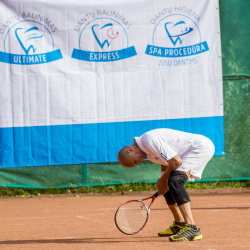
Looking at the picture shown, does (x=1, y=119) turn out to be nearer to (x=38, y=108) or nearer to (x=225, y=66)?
(x=38, y=108)

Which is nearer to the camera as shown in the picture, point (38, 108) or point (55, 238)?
point (55, 238)

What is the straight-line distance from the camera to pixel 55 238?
246 inches

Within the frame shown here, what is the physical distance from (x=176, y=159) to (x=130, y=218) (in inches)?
32.2

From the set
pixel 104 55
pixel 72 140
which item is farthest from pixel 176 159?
pixel 104 55

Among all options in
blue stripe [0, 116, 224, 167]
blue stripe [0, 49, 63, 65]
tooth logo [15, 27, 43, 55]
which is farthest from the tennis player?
tooth logo [15, 27, 43, 55]

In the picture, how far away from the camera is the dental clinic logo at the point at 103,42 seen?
9836mm

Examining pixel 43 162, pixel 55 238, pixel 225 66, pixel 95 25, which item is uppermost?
pixel 95 25

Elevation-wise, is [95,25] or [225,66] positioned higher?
[95,25]

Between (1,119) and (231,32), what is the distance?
13.4 ft

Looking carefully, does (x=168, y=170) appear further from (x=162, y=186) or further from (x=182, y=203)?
(x=182, y=203)

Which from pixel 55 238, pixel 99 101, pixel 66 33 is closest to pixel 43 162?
pixel 99 101

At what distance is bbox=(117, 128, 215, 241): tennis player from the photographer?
564 cm

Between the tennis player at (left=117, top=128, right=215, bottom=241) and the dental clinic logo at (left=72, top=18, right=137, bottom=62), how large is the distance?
4140 mm

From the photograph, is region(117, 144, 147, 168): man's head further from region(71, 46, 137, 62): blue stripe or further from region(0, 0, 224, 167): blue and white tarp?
region(71, 46, 137, 62): blue stripe
